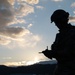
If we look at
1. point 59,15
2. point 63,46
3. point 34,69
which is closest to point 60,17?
point 59,15

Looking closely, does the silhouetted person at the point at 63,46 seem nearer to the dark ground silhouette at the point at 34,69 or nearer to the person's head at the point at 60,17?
the person's head at the point at 60,17

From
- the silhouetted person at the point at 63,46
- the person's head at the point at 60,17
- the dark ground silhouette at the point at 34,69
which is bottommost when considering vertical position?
the silhouetted person at the point at 63,46

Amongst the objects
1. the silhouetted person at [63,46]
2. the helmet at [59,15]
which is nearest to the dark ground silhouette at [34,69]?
the silhouetted person at [63,46]

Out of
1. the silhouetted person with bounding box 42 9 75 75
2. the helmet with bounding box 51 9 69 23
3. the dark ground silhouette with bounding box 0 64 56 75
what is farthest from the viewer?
the dark ground silhouette with bounding box 0 64 56 75

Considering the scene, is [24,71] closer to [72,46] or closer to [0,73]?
[0,73]

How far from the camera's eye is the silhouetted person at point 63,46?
803 cm

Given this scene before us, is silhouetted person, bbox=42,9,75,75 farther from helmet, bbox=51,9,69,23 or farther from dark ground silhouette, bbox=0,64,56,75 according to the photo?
dark ground silhouette, bbox=0,64,56,75

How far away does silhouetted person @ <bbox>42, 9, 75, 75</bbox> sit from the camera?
803cm

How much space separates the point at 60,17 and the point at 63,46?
87 centimetres

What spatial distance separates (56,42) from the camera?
848 cm

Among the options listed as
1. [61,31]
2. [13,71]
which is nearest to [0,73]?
[13,71]

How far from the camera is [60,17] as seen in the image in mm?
8391

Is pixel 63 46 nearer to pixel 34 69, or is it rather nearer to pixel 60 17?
pixel 60 17

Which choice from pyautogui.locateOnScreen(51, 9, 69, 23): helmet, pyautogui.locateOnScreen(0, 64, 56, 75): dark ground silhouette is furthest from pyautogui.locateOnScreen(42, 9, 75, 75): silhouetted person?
pyautogui.locateOnScreen(0, 64, 56, 75): dark ground silhouette
